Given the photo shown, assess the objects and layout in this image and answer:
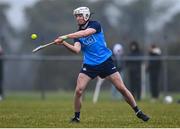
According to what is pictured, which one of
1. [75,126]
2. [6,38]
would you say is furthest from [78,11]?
[6,38]

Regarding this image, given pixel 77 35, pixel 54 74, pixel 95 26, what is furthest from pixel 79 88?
pixel 54 74

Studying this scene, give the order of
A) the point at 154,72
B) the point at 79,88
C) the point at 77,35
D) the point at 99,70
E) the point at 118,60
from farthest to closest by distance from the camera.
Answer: the point at 118,60 < the point at 154,72 < the point at 99,70 < the point at 79,88 < the point at 77,35

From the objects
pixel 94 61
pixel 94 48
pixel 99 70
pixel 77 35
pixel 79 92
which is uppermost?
pixel 77 35

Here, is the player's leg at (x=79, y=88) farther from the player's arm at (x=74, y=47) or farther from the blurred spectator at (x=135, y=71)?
the blurred spectator at (x=135, y=71)

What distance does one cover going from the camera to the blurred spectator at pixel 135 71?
27.6 metres

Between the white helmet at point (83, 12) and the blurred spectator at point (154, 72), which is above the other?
the white helmet at point (83, 12)

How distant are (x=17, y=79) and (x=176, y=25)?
8.51 m

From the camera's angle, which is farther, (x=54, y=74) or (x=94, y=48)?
(x=54, y=74)

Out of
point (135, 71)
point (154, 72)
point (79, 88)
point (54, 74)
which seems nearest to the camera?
point (79, 88)

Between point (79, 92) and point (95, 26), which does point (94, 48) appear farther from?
point (79, 92)

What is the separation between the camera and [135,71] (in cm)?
2842

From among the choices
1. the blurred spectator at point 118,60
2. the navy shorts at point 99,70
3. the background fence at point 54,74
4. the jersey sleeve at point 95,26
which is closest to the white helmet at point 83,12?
the jersey sleeve at point 95,26

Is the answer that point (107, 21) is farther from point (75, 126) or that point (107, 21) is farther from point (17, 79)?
point (75, 126)

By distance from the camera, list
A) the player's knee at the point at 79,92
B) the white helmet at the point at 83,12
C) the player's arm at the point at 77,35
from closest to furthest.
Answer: the player's arm at the point at 77,35, the white helmet at the point at 83,12, the player's knee at the point at 79,92
